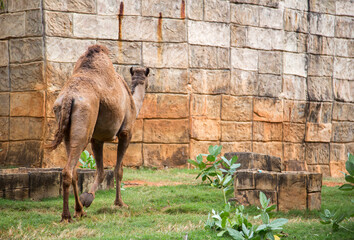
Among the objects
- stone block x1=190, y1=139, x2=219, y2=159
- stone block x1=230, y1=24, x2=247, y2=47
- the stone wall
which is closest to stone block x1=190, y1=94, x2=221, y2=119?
the stone wall

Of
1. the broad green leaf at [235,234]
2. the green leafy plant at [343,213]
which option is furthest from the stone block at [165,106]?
the broad green leaf at [235,234]

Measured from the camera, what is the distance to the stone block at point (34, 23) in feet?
34.8

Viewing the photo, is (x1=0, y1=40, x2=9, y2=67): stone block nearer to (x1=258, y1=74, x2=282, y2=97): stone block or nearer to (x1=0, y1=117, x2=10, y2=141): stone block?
(x1=0, y1=117, x2=10, y2=141): stone block

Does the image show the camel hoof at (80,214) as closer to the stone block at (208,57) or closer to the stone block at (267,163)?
the stone block at (267,163)

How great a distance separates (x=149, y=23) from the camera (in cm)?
1130

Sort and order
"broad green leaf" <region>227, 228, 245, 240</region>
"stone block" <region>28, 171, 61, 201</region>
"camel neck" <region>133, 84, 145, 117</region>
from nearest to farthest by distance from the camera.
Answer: "broad green leaf" <region>227, 228, 245, 240</region>
"stone block" <region>28, 171, 61, 201</region>
"camel neck" <region>133, 84, 145, 117</region>

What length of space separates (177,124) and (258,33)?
3637mm

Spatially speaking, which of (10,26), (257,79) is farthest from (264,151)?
(10,26)

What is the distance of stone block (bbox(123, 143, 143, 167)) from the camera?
11203 millimetres

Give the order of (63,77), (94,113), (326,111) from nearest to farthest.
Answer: (94,113), (63,77), (326,111)

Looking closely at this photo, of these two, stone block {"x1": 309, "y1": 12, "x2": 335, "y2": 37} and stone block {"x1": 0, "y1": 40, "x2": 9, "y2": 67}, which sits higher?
stone block {"x1": 309, "y1": 12, "x2": 335, "y2": 37}

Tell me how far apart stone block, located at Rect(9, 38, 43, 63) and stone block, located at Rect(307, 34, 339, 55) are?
26.0 ft

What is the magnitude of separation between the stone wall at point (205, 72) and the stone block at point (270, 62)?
3 cm

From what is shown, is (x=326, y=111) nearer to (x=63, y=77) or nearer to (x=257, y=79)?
(x=257, y=79)
